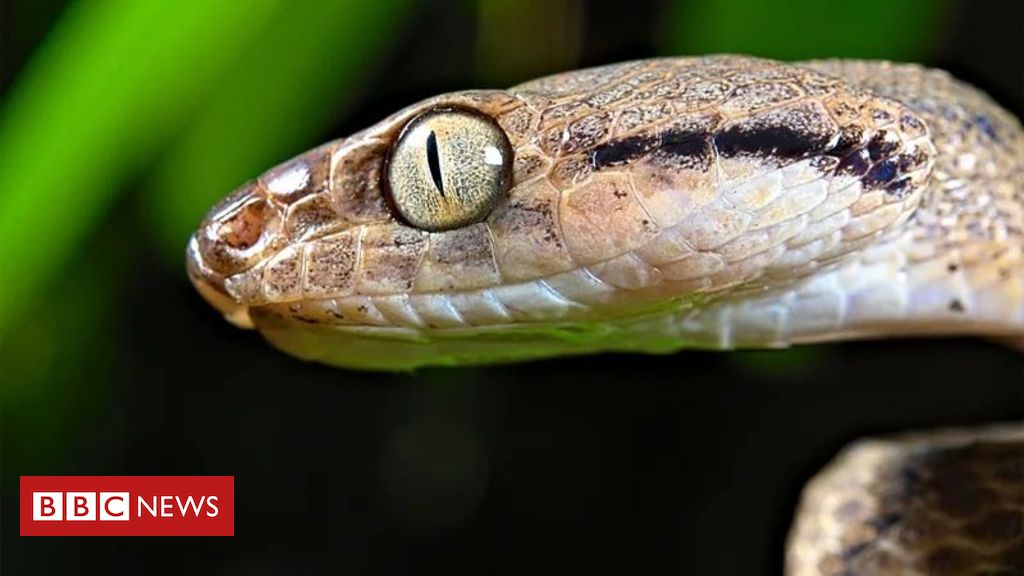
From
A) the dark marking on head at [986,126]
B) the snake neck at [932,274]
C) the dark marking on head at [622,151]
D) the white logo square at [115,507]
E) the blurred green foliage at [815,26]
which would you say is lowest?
the white logo square at [115,507]

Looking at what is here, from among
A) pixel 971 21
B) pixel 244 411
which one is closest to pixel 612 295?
pixel 971 21

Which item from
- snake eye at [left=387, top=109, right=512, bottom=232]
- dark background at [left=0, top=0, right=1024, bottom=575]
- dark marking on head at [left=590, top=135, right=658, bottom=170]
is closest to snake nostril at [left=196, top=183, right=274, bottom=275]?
snake eye at [left=387, top=109, right=512, bottom=232]

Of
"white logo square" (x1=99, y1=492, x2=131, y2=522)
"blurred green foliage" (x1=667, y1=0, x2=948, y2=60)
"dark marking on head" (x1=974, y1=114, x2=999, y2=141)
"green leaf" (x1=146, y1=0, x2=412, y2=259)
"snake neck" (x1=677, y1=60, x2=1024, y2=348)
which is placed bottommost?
"white logo square" (x1=99, y1=492, x2=131, y2=522)

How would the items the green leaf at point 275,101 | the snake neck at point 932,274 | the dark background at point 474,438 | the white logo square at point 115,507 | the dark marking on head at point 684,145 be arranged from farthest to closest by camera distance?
the dark background at point 474,438 → the green leaf at point 275,101 → the white logo square at point 115,507 → the snake neck at point 932,274 → the dark marking on head at point 684,145

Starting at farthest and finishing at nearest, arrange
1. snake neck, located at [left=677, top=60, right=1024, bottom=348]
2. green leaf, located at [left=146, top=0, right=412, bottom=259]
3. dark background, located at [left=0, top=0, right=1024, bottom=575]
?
dark background, located at [left=0, top=0, right=1024, bottom=575] < green leaf, located at [left=146, top=0, right=412, bottom=259] < snake neck, located at [left=677, top=60, right=1024, bottom=348]

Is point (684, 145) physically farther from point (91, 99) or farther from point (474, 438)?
point (474, 438)

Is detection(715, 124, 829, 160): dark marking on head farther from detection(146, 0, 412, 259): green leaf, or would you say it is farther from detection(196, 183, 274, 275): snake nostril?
detection(146, 0, 412, 259): green leaf

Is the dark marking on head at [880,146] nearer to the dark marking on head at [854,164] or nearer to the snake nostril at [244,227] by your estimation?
the dark marking on head at [854,164]

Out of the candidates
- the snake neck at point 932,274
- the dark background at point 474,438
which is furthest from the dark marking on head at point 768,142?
the dark background at point 474,438
